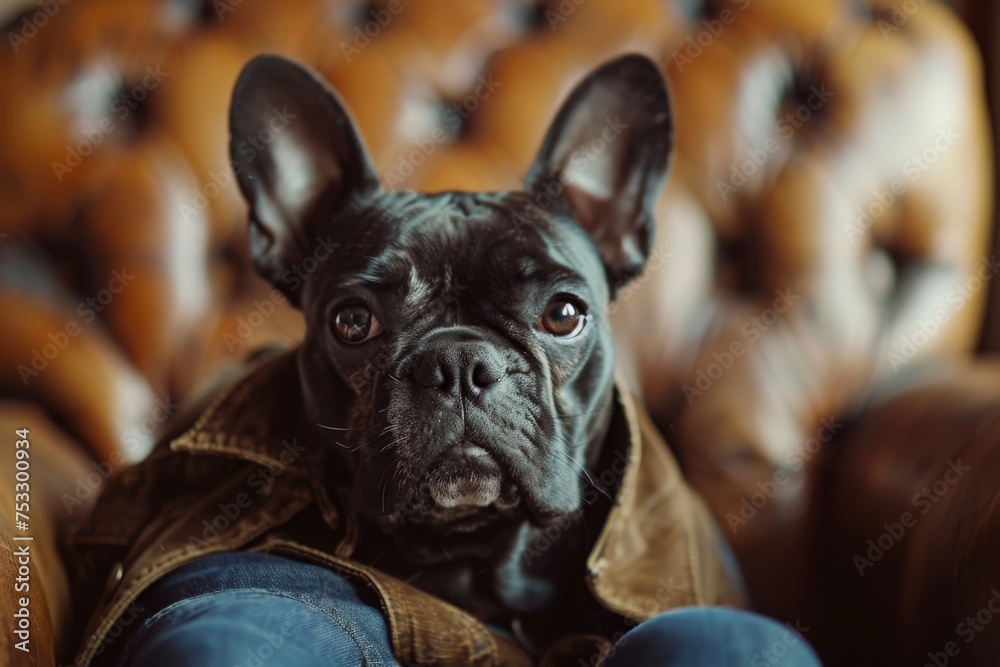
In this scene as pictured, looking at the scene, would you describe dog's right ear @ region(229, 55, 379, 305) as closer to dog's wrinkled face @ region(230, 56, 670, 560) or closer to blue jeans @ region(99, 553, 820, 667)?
dog's wrinkled face @ region(230, 56, 670, 560)

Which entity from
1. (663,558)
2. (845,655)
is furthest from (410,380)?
(845,655)

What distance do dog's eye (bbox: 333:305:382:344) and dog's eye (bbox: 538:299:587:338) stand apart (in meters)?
0.17

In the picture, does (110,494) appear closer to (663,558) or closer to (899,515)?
(663,558)

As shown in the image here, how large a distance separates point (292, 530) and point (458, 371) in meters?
0.30

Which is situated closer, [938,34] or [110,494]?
[110,494]

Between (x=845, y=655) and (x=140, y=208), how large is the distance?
1.19 meters

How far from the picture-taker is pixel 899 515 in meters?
1.04

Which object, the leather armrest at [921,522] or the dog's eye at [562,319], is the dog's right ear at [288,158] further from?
the leather armrest at [921,522]

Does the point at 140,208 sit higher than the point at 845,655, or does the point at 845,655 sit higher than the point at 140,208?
the point at 140,208

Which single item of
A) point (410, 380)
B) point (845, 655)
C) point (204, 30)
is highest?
point (204, 30)

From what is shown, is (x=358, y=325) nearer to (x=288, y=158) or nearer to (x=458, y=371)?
(x=458, y=371)

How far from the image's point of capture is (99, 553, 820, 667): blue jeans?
2.15ft

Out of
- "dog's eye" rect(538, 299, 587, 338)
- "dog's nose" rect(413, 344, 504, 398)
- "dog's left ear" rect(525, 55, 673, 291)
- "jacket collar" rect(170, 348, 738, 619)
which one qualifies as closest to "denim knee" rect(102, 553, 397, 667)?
"jacket collar" rect(170, 348, 738, 619)

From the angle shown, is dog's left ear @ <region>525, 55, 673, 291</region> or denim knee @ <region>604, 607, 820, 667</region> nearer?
denim knee @ <region>604, 607, 820, 667</region>
